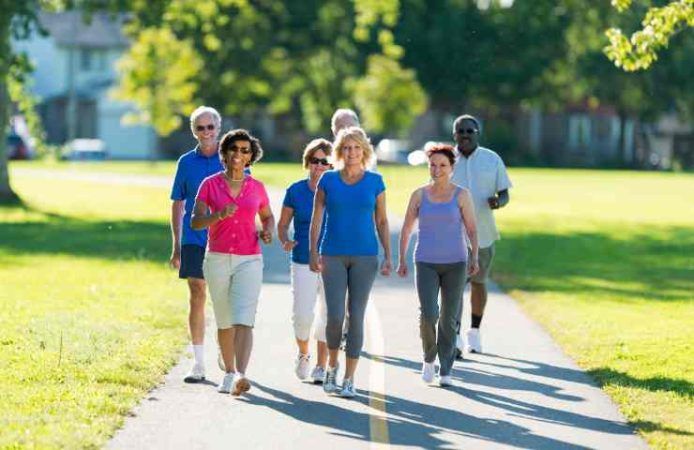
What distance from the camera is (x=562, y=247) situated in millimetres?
29812

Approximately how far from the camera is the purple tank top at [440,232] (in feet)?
38.7

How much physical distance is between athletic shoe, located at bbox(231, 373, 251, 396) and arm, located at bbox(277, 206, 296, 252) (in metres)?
1.02

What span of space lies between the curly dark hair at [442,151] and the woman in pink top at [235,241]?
1346 mm

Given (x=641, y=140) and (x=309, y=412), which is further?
(x=641, y=140)

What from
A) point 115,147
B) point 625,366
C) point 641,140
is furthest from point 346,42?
point 625,366

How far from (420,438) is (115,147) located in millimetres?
92395

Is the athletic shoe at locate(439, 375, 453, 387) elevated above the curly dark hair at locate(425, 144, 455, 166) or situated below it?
below

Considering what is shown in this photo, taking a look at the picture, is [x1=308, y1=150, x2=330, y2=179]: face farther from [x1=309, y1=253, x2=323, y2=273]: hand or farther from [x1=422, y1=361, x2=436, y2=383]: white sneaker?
[x1=422, y1=361, x2=436, y2=383]: white sneaker

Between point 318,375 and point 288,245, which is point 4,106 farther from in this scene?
point 288,245

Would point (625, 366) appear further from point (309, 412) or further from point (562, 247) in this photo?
point (562, 247)

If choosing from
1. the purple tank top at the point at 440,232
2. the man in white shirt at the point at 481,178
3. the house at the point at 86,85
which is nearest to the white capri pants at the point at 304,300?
the purple tank top at the point at 440,232

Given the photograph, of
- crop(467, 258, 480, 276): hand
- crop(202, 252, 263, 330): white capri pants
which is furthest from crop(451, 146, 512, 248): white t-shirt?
crop(202, 252, 263, 330): white capri pants

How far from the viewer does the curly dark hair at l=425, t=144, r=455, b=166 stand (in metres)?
11.8

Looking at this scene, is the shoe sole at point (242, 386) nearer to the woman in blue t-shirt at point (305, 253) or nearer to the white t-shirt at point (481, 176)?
the woman in blue t-shirt at point (305, 253)
